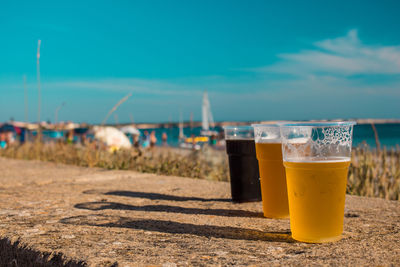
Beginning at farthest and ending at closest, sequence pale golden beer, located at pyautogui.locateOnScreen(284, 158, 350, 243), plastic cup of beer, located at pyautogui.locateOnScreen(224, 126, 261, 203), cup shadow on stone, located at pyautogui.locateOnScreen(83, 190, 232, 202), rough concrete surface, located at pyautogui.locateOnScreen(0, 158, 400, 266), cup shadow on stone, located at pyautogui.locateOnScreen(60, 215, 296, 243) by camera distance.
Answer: cup shadow on stone, located at pyautogui.locateOnScreen(83, 190, 232, 202), plastic cup of beer, located at pyautogui.locateOnScreen(224, 126, 261, 203), cup shadow on stone, located at pyautogui.locateOnScreen(60, 215, 296, 243), pale golden beer, located at pyautogui.locateOnScreen(284, 158, 350, 243), rough concrete surface, located at pyautogui.locateOnScreen(0, 158, 400, 266)

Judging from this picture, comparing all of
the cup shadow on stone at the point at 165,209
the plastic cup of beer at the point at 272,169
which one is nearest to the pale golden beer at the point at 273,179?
the plastic cup of beer at the point at 272,169

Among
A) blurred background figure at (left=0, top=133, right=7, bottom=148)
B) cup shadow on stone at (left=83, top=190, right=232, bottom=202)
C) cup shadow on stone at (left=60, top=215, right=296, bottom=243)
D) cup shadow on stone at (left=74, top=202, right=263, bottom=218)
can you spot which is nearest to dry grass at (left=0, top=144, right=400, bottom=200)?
cup shadow on stone at (left=83, top=190, right=232, bottom=202)

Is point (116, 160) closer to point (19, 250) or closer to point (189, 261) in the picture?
point (19, 250)

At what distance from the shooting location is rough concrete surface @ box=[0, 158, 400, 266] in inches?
57.2

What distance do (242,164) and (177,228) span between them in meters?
0.77

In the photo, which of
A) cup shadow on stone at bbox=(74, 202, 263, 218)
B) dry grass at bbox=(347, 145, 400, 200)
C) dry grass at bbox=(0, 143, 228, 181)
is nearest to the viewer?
cup shadow on stone at bbox=(74, 202, 263, 218)

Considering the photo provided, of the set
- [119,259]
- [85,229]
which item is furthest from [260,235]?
[85,229]

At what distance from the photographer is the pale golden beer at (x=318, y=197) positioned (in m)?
1.57

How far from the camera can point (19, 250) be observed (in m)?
1.63

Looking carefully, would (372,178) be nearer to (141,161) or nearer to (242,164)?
(242,164)

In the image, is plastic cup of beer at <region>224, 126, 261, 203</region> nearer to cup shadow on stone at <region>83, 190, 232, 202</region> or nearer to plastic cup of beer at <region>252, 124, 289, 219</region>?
cup shadow on stone at <region>83, 190, 232, 202</region>

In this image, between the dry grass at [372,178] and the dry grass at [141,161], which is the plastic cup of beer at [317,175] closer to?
the dry grass at [372,178]

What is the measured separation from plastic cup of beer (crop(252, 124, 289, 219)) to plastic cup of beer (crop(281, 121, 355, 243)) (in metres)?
0.35

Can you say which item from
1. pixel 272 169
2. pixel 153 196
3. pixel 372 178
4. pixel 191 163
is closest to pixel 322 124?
pixel 272 169
